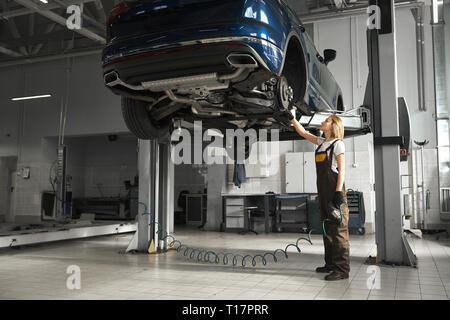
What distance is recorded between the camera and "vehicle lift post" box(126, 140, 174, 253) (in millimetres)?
5238

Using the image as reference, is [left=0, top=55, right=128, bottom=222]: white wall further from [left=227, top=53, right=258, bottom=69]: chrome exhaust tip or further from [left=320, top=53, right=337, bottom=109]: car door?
[left=227, top=53, right=258, bottom=69]: chrome exhaust tip

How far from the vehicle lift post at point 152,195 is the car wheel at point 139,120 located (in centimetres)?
153

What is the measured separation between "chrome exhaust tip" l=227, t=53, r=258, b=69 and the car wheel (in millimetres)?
1380

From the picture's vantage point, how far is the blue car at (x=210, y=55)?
241 centimetres

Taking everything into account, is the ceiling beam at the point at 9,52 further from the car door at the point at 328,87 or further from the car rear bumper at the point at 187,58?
the car rear bumper at the point at 187,58

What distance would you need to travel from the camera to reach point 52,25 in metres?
11.0

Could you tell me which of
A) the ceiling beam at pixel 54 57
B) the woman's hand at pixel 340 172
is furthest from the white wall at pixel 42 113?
the woman's hand at pixel 340 172

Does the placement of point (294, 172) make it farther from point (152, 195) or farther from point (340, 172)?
point (340, 172)

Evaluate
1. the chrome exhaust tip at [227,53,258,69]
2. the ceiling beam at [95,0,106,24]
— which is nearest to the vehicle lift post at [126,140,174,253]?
the chrome exhaust tip at [227,53,258,69]

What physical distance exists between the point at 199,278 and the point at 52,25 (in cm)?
1005

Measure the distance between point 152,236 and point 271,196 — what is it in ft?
13.3
